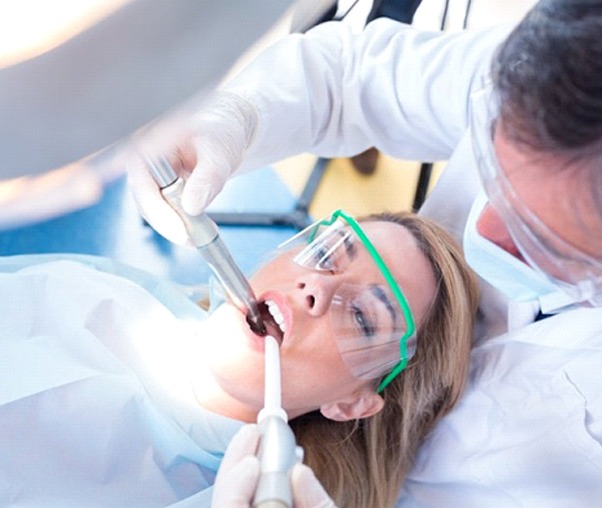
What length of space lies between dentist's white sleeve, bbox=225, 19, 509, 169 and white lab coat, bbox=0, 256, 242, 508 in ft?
1.17

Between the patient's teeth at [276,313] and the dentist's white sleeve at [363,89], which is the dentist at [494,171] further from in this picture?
the patient's teeth at [276,313]

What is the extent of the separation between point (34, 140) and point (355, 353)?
819mm

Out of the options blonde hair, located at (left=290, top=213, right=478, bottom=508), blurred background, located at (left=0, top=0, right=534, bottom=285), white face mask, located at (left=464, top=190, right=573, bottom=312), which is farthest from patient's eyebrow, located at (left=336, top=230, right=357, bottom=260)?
blurred background, located at (left=0, top=0, right=534, bottom=285)

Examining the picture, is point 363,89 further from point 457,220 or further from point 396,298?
point 396,298

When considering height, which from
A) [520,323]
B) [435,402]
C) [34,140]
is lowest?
[435,402]

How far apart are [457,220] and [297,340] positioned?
425 millimetres

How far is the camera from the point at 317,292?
1.06m

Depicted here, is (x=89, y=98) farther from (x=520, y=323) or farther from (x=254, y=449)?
(x=520, y=323)

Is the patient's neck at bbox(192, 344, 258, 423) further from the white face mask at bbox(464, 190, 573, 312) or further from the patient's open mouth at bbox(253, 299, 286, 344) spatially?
the white face mask at bbox(464, 190, 573, 312)

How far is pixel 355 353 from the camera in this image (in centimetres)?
107

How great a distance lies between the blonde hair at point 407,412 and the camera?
1.17m

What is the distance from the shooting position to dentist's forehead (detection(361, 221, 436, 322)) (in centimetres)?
113

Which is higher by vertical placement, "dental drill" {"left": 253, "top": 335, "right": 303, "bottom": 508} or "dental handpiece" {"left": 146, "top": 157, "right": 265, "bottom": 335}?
"dental handpiece" {"left": 146, "top": 157, "right": 265, "bottom": 335}

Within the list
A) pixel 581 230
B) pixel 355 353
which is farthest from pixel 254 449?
pixel 581 230
